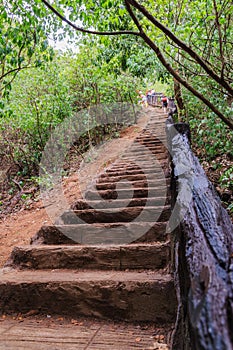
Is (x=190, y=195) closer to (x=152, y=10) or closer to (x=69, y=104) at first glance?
(x=152, y=10)

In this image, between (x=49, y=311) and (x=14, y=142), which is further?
(x=14, y=142)

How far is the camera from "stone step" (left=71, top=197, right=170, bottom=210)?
317 centimetres

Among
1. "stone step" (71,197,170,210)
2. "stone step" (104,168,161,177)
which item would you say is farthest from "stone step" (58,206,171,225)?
"stone step" (104,168,161,177)

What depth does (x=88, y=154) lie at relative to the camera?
8.29 m

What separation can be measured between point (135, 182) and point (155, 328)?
2.17 metres

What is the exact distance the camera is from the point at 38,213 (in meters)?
5.32

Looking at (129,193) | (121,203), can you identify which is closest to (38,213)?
(129,193)

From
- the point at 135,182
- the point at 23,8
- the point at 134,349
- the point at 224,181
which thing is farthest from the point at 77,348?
the point at 23,8

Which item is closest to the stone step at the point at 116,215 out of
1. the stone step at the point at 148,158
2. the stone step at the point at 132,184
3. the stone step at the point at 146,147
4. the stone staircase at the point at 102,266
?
the stone staircase at the point at 102,266

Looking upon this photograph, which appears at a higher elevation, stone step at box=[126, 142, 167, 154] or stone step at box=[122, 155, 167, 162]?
stone step at box=[126, 142, 167, 154]

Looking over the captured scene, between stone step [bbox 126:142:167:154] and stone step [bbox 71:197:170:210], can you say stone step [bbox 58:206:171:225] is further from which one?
stone step [bbox 126:142:167:154]

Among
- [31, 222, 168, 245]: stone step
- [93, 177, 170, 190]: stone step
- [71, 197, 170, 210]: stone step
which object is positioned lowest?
[31, 222, 168, 245]: stone step

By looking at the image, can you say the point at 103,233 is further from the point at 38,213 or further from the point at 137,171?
the point at 38,213

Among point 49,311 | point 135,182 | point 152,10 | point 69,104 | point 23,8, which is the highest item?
point 152,10
